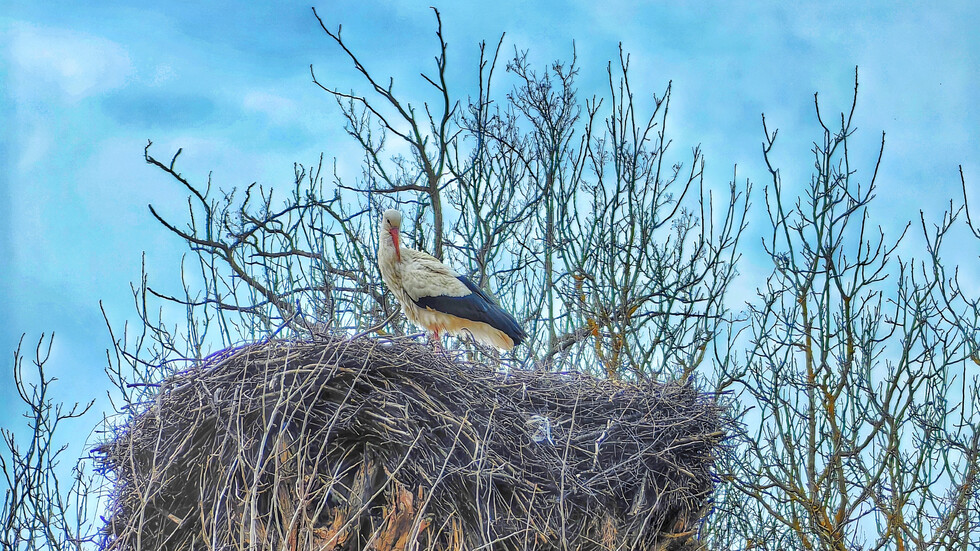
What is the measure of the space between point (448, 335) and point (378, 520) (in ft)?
8.84

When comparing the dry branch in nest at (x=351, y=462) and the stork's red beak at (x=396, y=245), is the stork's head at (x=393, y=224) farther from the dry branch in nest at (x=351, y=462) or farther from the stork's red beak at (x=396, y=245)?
the dry branch in nest at (x=351, y=462)

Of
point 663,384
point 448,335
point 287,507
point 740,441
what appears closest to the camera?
point 287,507

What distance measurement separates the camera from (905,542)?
5684 mm

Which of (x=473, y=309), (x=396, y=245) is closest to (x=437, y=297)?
(x=473, y=309)

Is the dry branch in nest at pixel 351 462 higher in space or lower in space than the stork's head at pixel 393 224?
lower

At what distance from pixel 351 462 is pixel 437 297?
2557 mm

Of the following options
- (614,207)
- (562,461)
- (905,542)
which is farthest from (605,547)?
(614,207)

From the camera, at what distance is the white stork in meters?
6.01

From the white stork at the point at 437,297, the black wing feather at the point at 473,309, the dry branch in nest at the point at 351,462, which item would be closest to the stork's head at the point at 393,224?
the white stork at the point at 437,297

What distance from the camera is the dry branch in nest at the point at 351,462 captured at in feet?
11.0

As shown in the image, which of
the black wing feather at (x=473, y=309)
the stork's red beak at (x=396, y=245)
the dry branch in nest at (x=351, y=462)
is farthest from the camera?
the stork's red beak at (x=396, y=245)

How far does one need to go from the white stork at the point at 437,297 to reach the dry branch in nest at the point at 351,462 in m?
2.06

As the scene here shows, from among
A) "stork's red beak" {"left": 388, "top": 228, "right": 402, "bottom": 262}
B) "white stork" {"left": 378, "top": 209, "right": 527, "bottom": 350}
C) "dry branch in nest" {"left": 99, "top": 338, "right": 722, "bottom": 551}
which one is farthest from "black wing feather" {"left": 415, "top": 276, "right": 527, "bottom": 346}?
"dry branch in nest" {"left": 99, "top": 338, "right": 722, "bottom": 551}

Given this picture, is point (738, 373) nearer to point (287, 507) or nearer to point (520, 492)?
point (520, 492)
